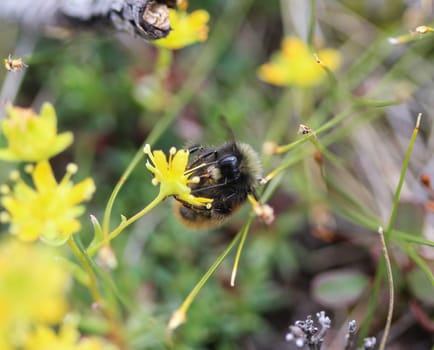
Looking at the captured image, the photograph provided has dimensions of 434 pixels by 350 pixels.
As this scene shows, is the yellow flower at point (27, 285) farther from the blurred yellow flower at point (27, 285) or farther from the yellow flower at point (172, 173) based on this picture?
the yellow flower at point (172, 173)

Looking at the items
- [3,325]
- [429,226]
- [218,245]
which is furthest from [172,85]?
[3,325]

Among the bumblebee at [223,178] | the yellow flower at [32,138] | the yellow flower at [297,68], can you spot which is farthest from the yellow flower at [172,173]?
the yellow flower at [297,68]

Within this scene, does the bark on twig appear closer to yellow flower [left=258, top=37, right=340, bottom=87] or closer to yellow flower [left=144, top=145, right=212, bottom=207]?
yellow flower [left=144, top=145, right=212, bottom=207]

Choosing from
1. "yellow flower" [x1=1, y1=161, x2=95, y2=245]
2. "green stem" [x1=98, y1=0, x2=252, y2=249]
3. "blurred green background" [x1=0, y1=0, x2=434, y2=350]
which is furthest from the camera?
"green stem" [x1=98, y1=0, x2=252, y2=249]

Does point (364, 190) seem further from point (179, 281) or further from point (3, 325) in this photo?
point (3, 325)

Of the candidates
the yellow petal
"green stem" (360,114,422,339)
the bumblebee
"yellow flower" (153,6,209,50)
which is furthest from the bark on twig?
"green stem" (360,114,422,339)
